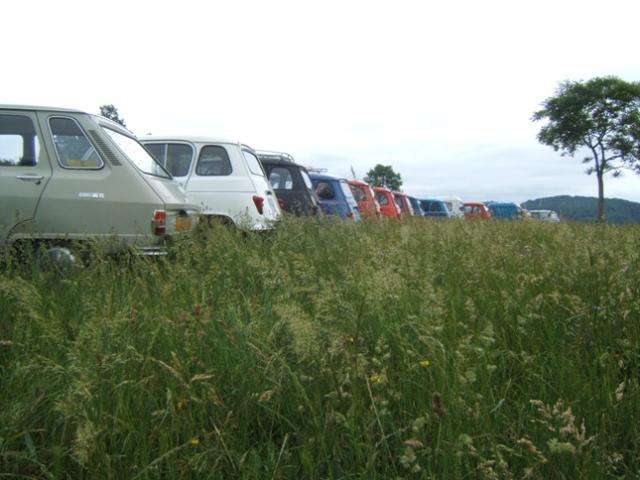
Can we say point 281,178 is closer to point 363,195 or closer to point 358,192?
point 358,192

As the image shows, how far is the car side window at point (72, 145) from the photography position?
5.07m

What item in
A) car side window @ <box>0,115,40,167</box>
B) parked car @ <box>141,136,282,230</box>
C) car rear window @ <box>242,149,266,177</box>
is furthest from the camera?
car rear window @ <box>242,149,266,177</box>

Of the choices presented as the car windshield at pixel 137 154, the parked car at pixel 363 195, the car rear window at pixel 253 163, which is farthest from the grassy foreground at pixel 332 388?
the parked car at pixel 363 195

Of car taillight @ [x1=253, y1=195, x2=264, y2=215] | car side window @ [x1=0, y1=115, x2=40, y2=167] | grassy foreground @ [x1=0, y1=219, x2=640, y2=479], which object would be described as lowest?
grassy foreground @ [x1=0, y1=219, x2=640, y2=479]

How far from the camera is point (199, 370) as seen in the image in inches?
87.4

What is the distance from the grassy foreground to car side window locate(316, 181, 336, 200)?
916 centimetres

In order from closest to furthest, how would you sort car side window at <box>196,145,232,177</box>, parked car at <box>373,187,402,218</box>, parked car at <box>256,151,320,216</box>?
car side window at <box>196,145,232,177</box> → parked car at <box>256,151,320,216</box> → parked car at <box>373,187,402,218</box>

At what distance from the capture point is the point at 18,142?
5027 mm

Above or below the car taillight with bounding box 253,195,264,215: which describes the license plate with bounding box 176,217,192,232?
below

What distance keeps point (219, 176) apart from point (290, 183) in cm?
277

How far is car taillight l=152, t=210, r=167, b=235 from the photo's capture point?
5.04m

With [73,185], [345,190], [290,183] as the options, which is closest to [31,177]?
[73,185]

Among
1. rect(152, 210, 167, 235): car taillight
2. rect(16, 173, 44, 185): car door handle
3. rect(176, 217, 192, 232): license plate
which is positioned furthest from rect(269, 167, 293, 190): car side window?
rect(16, 173, 44, 185): car door handle

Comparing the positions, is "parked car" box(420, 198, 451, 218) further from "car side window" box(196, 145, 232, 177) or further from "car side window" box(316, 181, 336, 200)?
"car side window" box(196, 145, 232, 177)
